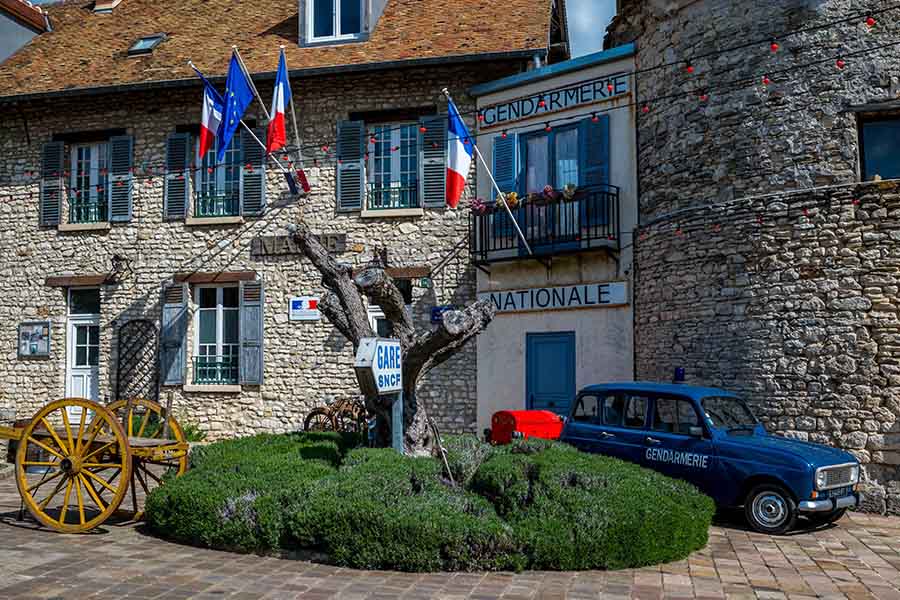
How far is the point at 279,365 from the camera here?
15992 millimetres

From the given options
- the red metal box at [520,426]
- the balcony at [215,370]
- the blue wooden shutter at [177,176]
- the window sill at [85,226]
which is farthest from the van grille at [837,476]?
the window sill at [85,226]

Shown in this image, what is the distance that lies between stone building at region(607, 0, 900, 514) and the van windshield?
48.0 inches

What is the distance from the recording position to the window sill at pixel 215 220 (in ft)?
53.6

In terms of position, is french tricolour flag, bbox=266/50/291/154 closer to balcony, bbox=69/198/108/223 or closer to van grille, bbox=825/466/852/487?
balcony, bbox=69/198/108/223

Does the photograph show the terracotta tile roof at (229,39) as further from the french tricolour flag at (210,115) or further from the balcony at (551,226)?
the balcony at (551,226)

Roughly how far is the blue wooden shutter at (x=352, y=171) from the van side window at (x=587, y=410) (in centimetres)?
672

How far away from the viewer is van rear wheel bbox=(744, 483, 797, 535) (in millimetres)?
8797

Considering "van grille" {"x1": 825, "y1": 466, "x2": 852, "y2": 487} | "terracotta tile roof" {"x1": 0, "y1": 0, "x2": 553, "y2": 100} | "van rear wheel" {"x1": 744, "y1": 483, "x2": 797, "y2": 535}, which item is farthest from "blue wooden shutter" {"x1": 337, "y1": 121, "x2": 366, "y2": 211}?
"van grille" {"x1": 825, "y1": 466, "x2": 852, "y2": 487}

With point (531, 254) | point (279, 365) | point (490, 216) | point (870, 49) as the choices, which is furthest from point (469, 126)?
point (870, 49)

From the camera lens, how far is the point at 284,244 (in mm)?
16109

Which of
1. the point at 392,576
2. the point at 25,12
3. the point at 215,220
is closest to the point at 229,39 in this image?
the point at 215,220

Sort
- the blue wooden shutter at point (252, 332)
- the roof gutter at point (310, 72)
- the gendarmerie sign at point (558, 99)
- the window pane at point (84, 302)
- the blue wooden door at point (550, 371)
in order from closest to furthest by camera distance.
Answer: the gendarmerie sign at point (558, 99), the blue wooden door at point (550, 371), the roof gutter at point (310, 72), the blue wooden shutter at point (252, 332), the window pane at point (84, 302)

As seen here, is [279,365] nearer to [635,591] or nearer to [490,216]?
[490,216]

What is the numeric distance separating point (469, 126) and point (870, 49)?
6583 mm
